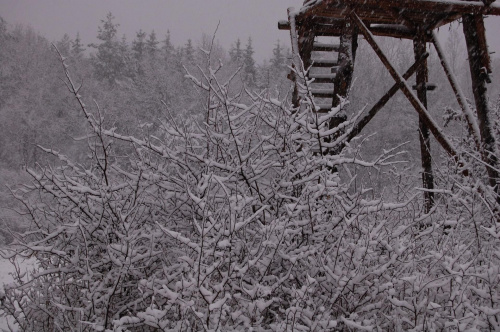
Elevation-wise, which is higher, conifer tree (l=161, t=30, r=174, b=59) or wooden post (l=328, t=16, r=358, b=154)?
conifer tree (l=161, t=30, r=174, b=59)

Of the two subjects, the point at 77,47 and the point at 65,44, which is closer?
the point at 65,44

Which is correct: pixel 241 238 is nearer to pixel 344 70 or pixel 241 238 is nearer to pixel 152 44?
pixel 344 70

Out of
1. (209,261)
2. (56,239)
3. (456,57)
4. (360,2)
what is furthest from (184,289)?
(456,57)

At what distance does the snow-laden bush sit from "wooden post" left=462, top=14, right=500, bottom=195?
1860mm

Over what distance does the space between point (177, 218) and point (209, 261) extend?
711 mm

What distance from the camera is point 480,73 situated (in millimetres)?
4457

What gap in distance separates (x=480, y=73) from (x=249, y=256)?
3774 mm

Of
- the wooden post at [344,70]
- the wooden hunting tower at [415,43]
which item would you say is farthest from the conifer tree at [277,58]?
the wooden post at [344,70]

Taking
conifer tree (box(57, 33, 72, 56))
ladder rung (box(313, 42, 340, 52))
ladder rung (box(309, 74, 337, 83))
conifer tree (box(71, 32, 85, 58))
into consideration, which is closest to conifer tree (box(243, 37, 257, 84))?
conifer tree (box(71, 32, 85, 58))

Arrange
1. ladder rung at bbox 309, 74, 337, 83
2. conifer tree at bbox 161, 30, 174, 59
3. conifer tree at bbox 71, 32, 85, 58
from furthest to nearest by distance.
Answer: conifer tree at bbox 161, 30, 174, 59 < conifer tree at bbox 71, 32, 85, 58 < ladder rung at bbox 309, 74, 337, 83

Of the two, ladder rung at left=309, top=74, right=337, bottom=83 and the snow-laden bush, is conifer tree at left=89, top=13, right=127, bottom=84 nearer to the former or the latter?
ladder rung at left=309, top=74, right=337, bottom=83

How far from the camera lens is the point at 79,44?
35438mm

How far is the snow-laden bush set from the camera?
193cm

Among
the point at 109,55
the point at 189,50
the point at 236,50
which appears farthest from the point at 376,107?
the point at 236,50
